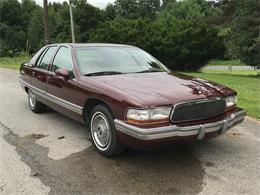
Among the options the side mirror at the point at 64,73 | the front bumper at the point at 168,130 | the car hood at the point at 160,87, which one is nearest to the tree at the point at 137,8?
the side mirror at the point at 64,73

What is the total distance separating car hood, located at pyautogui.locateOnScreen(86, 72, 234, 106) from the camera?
389 centimetres

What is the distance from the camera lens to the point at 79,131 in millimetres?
5637

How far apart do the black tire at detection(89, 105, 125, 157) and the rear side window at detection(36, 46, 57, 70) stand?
212 centimetres

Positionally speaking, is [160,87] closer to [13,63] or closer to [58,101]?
[58,101]

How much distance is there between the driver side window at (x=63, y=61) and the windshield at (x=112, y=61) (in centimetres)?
17

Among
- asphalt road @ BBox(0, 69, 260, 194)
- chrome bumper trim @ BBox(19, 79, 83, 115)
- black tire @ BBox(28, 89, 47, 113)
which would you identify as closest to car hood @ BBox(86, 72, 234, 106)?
chrome bumper trim @ BBox(19, 79, 83, 115)

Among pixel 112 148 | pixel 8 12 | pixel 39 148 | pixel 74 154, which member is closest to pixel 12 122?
pixel 39 148

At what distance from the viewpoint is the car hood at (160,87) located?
3.89m

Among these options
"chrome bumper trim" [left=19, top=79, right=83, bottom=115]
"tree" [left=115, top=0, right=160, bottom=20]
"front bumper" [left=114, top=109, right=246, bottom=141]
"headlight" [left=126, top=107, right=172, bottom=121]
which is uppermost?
"tree" [left=115, top=0, right=160, bottom=20]

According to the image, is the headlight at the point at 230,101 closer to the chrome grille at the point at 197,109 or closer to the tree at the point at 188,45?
the chrome grille at the point at 197,109

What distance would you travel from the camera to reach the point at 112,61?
529 cm

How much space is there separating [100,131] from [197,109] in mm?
1347

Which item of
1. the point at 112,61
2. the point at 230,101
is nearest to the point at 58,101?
the point at 112,61

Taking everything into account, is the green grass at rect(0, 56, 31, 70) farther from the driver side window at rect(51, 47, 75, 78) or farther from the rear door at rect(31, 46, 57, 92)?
the driver side window at rect(51, 47, 75, 78)
